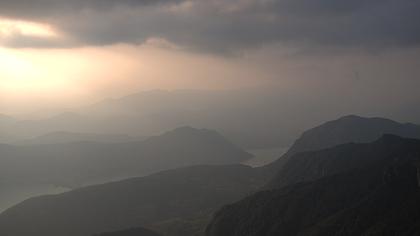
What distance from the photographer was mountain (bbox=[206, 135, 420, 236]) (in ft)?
436

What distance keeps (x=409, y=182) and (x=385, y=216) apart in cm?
2771

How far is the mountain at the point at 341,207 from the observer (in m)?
133

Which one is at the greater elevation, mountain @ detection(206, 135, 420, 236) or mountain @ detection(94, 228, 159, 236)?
mountain @ detection(206, 135, 420, 236)

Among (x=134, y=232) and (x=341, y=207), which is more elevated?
(x=341, y=207)

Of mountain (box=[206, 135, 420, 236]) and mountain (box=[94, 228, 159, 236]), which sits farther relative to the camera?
mountain (box=[94, 228, 159, 236])

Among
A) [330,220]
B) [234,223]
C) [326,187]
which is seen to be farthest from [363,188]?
[234,223]

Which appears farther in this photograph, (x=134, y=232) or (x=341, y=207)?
(x=134, y=232)

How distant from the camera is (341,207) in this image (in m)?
165

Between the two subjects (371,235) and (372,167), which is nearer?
(371,235)

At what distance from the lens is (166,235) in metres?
198

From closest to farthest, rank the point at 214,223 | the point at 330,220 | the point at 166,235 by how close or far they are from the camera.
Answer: the point at 330,220 → the point at 214,223 → the point at 166,235

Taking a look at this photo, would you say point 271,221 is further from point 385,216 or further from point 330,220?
point 385,216

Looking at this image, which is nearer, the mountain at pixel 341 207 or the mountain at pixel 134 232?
the mountain at pixel 341 207

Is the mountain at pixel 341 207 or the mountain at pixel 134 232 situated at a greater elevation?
the mountain at pixel 341 207
